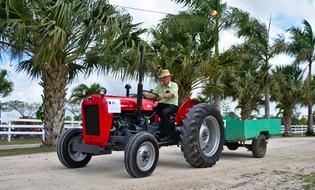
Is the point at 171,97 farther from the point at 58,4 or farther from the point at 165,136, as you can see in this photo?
the point at 58,4

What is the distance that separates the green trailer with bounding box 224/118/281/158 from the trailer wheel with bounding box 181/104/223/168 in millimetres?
1387

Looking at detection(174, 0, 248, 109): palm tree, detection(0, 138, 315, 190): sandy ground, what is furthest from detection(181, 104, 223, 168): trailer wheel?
detection(174, 0, 248, 109): palm tree

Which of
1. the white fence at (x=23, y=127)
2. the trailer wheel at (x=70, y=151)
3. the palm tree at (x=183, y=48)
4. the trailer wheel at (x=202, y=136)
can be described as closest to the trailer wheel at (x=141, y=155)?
the trailer wheel at (x=202, y=136)

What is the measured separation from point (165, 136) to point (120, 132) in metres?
1.26

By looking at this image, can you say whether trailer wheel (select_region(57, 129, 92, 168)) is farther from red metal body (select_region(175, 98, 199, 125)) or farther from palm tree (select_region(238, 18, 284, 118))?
palm tree (select_region(238, 18, 284, 118))

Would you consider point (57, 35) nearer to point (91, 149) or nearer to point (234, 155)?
point (91, 149)

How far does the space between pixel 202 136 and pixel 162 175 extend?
1.70 meters

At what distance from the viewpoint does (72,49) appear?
1473cm

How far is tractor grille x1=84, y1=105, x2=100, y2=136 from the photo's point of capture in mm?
Result: 8508

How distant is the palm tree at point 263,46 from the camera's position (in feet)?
97.3

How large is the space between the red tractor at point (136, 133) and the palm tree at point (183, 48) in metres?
9.16

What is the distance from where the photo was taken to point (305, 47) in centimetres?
3541

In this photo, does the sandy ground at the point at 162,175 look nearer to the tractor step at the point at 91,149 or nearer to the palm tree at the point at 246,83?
the tractor step at the point at 91,149

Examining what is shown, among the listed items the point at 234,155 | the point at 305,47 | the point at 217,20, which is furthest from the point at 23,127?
the point at 305,47
